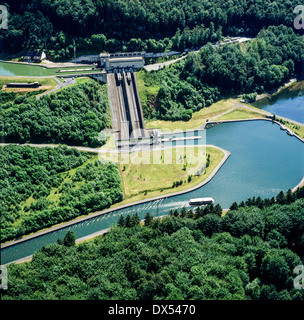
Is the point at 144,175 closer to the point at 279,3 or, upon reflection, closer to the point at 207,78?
the point at 207,78

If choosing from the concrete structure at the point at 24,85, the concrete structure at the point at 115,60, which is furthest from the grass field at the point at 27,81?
the concrete structure at the point at 115,60

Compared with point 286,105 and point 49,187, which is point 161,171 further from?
point 286,105

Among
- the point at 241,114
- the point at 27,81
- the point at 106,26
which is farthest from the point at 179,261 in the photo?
the point at 106,26

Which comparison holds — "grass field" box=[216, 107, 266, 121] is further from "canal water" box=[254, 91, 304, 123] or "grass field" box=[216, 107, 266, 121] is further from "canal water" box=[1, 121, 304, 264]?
"canal water" box=[254, 91, 304, 123]

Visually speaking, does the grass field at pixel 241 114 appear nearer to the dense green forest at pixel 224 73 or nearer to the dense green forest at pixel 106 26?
the dense green forest at pixel 224 73

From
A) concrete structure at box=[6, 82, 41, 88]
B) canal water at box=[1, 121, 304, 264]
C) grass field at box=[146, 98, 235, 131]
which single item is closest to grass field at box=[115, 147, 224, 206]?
canal water at box=[1, 121, 304, 264]
